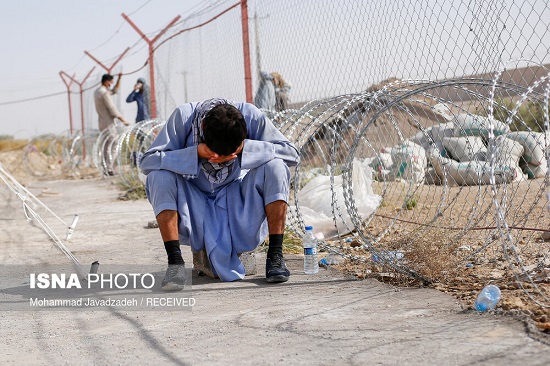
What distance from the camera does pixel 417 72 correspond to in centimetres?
562

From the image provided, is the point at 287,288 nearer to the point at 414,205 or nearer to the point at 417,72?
the point at 417,72

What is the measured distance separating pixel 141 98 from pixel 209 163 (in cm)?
1098

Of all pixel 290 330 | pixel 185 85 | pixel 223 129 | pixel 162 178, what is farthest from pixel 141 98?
pixel 290 330

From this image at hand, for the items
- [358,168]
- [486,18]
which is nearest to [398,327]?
[486,18]

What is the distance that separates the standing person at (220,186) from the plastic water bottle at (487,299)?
128 centimetres

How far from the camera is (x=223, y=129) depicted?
421 cm

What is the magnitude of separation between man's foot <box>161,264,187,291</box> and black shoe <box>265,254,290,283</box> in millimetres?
487

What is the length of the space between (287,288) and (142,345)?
1226mm

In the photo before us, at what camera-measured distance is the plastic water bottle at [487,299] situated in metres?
3.33

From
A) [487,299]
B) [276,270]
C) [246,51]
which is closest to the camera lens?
[487,299]

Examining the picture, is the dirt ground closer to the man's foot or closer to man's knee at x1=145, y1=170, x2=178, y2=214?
the man's foot

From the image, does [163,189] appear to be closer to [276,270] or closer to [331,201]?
[276,270]

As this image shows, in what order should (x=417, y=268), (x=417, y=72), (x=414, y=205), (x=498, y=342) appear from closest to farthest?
(x=498, y=342), (x=417, y=268), (x=417, y=72), (x=414, y=205)

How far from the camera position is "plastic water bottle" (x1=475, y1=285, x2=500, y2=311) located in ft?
10.9
